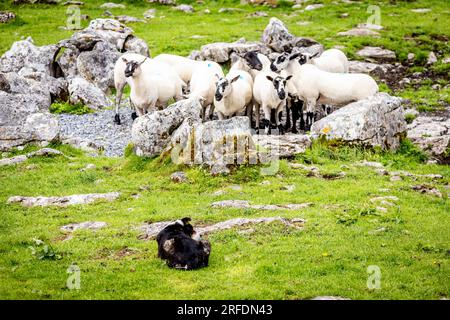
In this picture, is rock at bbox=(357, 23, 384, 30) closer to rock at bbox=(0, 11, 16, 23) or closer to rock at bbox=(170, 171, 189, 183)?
rock at bbox=(0, 11, 16, 23)

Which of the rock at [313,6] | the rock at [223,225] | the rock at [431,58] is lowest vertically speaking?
the rock at [431,58]

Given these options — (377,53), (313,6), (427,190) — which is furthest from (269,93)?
(313,6)

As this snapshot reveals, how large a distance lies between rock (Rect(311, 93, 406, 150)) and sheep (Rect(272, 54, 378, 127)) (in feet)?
5.81

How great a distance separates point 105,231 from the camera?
1384cm

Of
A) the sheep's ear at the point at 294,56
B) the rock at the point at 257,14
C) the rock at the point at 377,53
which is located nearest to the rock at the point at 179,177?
the sheep's ear at the point at 294,56

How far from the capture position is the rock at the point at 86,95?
88.1 feet

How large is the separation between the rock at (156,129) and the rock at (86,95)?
823 cm

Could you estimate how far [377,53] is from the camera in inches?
1350

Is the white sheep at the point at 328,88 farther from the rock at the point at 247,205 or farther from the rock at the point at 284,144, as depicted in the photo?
the rock at the point at 247,205

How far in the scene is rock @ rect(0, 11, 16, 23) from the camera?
43062 mm

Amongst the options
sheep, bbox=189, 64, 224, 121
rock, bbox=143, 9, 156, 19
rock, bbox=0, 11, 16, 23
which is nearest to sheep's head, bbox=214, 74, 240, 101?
sheep, bbox=189, 64, 224, 121

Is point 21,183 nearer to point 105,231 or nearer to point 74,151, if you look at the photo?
point 74,151

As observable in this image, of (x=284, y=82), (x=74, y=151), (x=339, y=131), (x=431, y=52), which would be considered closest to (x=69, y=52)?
(x=74, y=151)
